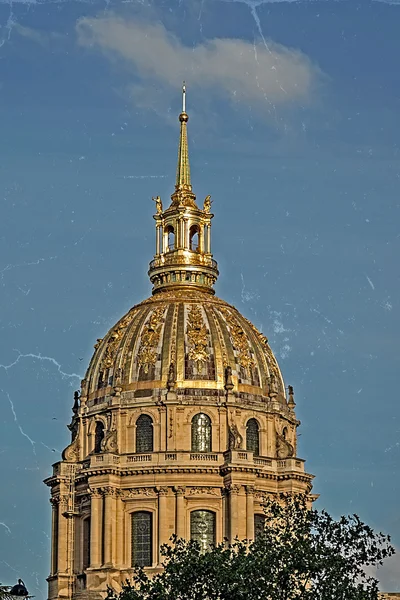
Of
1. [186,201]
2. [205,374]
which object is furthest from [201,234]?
[205,374]

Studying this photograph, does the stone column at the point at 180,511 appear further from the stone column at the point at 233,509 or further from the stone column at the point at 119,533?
the stone column at the point at 119,533

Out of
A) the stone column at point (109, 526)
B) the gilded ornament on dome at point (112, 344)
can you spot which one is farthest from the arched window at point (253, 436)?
the gilded ornament on dome at point (112, 344)

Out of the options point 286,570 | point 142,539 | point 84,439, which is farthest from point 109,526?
point 286,570

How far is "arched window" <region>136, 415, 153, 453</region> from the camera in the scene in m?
156

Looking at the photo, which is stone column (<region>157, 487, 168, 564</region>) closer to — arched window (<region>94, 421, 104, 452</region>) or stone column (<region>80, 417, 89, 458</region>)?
arched window (<region>94, 421, 104, 452</region>)

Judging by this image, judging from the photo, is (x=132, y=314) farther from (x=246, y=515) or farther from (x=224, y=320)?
(x=246, y=515)

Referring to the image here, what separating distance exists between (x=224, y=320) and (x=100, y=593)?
82.5ft

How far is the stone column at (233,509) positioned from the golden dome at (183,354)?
8.57 m

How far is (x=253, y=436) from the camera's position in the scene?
158125 mm

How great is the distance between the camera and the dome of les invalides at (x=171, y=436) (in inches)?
5984

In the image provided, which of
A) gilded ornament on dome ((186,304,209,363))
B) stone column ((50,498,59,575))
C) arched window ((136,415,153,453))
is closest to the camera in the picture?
arched window ((136,415,153,453))

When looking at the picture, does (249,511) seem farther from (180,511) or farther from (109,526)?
(109,526)

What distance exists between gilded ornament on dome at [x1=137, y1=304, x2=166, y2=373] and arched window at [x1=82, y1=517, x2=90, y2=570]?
12.9 m

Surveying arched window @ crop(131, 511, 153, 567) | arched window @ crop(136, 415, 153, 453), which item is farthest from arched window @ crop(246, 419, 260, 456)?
arched window @ crop(131, 511, 153, 567)
